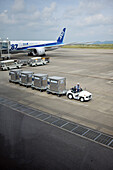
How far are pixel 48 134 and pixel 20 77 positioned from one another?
13657 millimetres

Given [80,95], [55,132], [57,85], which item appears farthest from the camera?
[57,85]

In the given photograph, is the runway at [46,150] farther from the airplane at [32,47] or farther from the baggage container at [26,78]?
the airplane at [32,47]

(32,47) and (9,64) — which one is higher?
(32,47)

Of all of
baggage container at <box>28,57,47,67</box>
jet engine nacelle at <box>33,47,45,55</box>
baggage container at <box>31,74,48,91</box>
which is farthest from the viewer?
jet engine nacelle at <box>33,47,45,55</box>

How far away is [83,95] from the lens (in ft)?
57.1

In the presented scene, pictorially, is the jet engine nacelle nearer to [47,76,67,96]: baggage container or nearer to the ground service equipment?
the ground service equipment

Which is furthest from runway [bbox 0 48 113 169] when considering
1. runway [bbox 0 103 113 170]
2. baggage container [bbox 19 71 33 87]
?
baggage container [bbox 19 71 33 87]

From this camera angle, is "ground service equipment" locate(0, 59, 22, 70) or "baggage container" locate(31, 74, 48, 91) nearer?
"baggage container" locate(31, 74, 48, 91)

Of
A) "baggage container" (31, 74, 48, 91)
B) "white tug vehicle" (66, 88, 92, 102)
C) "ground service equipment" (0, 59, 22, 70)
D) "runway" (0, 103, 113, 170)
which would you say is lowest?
"runway" (0, 103, 113, 170)

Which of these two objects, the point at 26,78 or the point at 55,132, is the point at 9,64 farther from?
the point at 55,132

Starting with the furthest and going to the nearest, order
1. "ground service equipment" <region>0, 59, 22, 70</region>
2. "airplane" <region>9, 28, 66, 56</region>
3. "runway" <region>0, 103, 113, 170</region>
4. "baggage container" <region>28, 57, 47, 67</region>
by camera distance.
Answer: "airplane" <region>9, 28, 66, 56</region>
"baggage container" <region>28, 57, 47, 67</region>
"ground service equipment" <region>0, 59, 22, 70</region>
"runway" <region>0, 103, 113, 170</region>

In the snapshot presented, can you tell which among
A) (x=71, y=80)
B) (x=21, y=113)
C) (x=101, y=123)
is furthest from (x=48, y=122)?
(x=71, y=80)

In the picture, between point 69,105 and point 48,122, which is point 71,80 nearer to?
point 69,105

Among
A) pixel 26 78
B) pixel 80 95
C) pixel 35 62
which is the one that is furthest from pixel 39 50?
pixel 80 95
